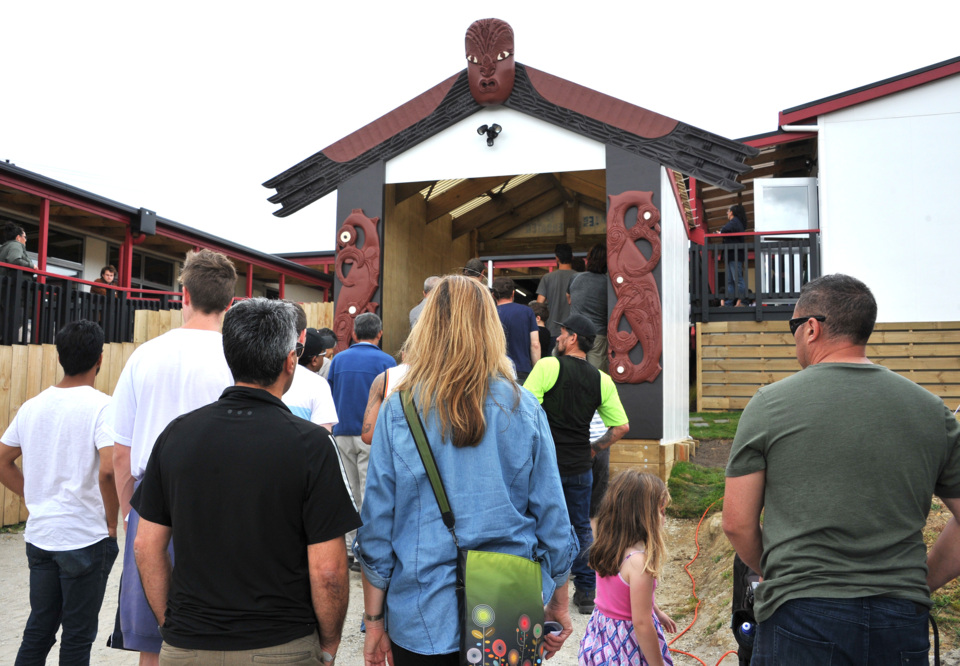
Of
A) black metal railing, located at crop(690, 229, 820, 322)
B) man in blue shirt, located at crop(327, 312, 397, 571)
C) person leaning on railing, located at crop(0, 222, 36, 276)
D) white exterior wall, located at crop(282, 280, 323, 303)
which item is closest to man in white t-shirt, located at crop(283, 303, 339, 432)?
man in blue shirt, located at crop(327, 312, 397, 571)

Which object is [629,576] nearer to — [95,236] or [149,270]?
[95,236]

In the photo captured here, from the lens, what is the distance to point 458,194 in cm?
1151

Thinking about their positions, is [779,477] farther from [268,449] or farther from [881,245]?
[881,245]

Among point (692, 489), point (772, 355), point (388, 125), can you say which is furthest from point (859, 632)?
point (772, 355)

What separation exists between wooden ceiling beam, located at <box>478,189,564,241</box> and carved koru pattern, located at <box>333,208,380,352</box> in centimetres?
464

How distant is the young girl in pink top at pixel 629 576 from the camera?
2965 mm

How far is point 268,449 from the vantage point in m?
2.06

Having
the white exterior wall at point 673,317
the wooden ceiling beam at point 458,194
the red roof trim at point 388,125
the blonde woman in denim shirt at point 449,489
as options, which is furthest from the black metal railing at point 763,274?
the blonde woman in denim shirt at point 449,489

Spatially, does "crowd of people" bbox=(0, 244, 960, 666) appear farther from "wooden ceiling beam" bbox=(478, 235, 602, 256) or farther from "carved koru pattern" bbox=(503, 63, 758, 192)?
"wooden ceiling beam" bbox=(478, 235, 602, 256)

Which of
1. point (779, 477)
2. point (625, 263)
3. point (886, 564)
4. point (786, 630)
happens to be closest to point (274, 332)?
point (779, 477)

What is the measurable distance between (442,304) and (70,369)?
211 cm

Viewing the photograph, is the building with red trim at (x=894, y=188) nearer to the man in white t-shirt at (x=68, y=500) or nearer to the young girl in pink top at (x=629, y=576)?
the young girl in pink top at (x=629, y=576)

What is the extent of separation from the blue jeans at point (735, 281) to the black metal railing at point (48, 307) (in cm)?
975

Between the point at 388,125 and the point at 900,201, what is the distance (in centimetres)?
911
